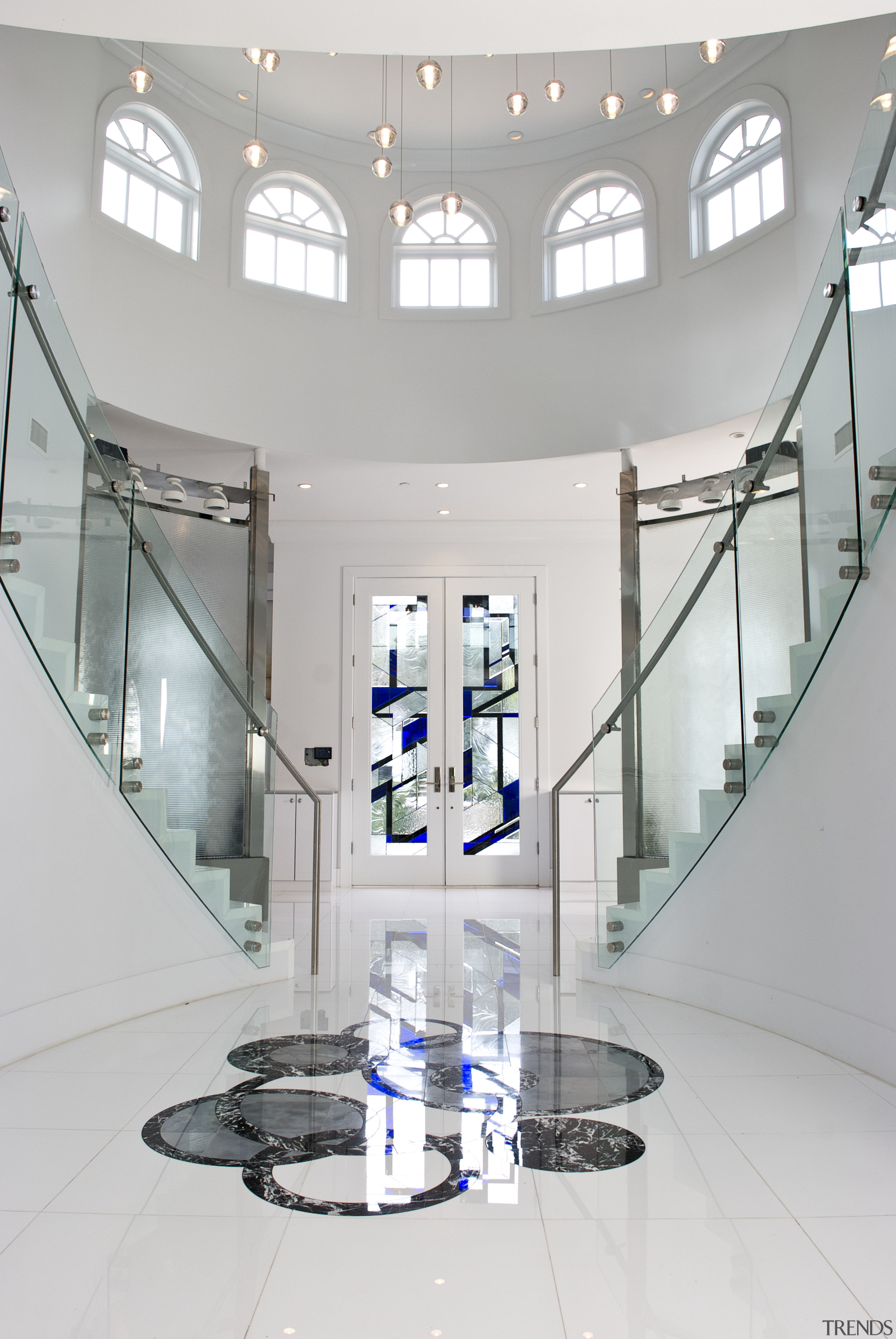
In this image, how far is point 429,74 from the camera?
4.75 metres

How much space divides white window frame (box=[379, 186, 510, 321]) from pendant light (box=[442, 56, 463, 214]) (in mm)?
116

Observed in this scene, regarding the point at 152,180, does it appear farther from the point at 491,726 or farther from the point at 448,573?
the point at 491,726

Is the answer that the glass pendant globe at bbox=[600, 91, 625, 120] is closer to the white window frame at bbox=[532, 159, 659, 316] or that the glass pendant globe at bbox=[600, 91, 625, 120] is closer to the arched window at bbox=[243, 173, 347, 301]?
the white window frame at bbox=[532, 159, 659, 316]

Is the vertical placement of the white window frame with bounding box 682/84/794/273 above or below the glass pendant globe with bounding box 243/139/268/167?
above

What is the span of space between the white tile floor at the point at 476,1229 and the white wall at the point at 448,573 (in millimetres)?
5751

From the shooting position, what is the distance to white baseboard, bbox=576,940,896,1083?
3424 millimetres

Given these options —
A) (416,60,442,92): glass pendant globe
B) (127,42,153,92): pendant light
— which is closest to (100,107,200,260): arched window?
(127,42,153,92): pendant light

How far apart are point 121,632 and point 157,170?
4.23 m

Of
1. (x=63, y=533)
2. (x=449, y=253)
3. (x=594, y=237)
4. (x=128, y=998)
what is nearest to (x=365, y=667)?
(x=449, y=253)

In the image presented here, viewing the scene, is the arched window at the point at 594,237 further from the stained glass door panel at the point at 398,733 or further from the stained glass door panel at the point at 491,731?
the stained glass door panel at the point at 398,733

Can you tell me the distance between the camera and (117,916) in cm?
410

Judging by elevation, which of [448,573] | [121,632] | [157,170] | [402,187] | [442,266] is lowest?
[121,632]

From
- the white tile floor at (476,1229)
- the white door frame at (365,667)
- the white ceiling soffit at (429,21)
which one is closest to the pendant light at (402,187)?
the white ceiling soffit at (429,21)

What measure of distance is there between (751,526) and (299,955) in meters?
3.70
